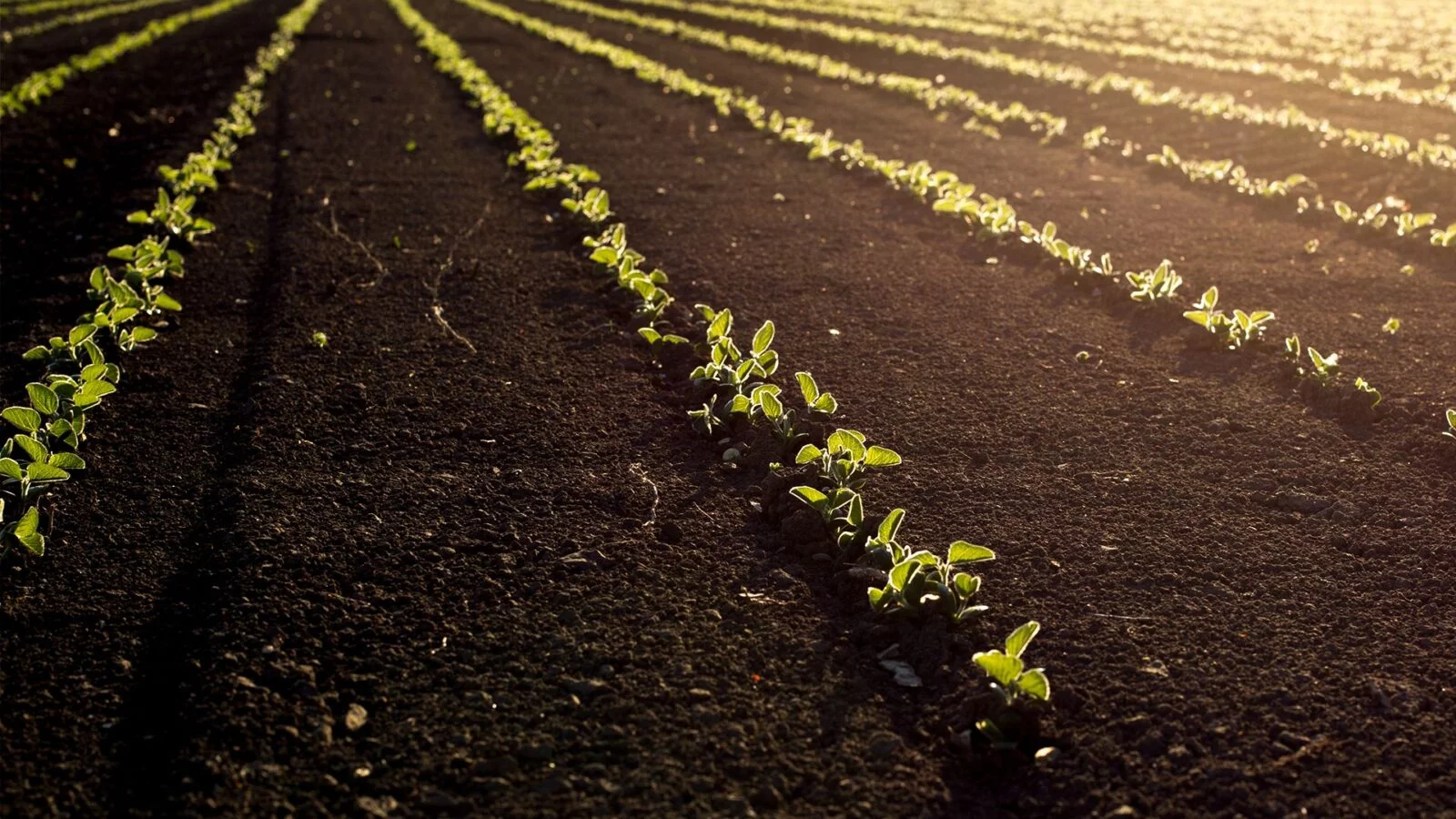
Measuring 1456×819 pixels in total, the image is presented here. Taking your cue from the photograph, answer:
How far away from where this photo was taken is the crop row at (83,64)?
14.1 meters

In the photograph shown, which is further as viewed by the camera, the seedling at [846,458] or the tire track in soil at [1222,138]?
the tire track in soil at [1222,138]

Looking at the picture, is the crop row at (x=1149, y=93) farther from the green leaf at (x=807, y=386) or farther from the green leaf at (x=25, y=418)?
the green leaf at (x=25, y=418)

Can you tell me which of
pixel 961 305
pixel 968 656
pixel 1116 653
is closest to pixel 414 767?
pixel 968 656

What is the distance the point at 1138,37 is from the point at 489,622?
23724 mm

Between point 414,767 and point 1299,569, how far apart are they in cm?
294

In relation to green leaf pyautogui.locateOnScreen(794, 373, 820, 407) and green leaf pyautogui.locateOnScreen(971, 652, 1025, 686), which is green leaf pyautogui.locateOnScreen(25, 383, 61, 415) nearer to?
green leaf pyautogui.locateOnScreen(794, 373, 820, 407)

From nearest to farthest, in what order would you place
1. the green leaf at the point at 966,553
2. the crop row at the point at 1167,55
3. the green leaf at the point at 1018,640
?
1. the green leaf at the point at 1018,640
2. the green leaf at the point at 966,553
3. the crop row at the point at 1167,55

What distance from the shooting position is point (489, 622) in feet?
11.8

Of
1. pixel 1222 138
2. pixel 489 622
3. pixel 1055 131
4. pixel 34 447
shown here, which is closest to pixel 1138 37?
pixel 1222 138

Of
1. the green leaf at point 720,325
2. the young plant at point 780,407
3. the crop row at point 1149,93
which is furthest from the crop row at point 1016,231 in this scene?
the crop row at point 1149,93

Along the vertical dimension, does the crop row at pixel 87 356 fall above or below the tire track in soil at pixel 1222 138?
below

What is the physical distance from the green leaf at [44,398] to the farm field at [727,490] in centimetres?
2

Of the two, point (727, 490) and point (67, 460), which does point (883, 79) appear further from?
point (67, 460)

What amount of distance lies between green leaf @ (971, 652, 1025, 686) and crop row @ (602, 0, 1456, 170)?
951cm
